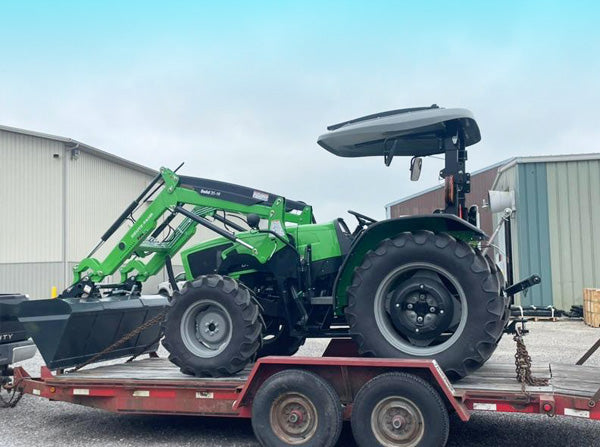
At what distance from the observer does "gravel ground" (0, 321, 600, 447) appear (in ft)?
20.7

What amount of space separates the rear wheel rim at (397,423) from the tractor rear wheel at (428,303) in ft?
1.80

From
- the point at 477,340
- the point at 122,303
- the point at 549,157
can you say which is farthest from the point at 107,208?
the point at 477,340

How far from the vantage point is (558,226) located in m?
18.3

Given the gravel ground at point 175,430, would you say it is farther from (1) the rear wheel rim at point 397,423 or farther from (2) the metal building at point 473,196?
(2) the metal building at point 473,196

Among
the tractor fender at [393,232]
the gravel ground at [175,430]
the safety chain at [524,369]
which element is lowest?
the gravel ground at [175,430]

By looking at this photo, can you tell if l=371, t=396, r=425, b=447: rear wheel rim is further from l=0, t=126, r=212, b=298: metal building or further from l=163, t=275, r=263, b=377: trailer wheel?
l=0, t=126, r=212, b=298: metal building

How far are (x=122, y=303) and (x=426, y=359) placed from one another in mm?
3779

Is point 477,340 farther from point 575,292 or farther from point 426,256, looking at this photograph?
point 575,292

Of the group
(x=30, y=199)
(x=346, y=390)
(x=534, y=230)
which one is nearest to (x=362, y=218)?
(x=346, y=390)

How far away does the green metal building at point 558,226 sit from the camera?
18.1 metres

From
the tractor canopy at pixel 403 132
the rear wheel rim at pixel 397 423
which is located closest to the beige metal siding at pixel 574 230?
the tractor canopy at pixel 403 132

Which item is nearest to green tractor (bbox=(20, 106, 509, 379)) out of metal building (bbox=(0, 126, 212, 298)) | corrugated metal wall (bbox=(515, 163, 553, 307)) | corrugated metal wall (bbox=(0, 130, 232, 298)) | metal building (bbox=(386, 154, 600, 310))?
metal building (bbox=(386, 154, 600, 310))

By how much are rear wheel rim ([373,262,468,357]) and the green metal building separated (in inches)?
526

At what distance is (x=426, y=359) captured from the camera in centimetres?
567
